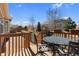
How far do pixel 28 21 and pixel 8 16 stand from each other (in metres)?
0.22

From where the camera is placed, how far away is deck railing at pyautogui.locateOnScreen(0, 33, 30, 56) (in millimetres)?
1505

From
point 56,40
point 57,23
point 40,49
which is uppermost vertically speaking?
point 57,23

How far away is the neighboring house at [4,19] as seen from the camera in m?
1.51

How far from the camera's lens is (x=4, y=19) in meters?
1.52

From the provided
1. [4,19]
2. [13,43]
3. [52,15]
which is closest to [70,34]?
[52,15]

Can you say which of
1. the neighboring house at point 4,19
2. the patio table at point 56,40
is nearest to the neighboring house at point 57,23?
the patio table at point 56,40

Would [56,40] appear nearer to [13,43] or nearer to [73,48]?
[73,48]

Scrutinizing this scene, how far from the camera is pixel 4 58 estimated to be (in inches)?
61.3

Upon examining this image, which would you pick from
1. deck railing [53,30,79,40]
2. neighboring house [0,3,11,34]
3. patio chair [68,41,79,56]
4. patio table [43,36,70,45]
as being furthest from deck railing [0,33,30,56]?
patio chair [68,41,79,56]

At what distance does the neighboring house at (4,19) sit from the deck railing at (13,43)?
7 centimetres

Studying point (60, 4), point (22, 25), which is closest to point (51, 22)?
point (60, 4)

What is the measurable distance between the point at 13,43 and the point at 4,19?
0.28 m

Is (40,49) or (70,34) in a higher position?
(70,34)

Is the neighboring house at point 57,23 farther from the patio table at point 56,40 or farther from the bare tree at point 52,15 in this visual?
the patio table at point 56,40
